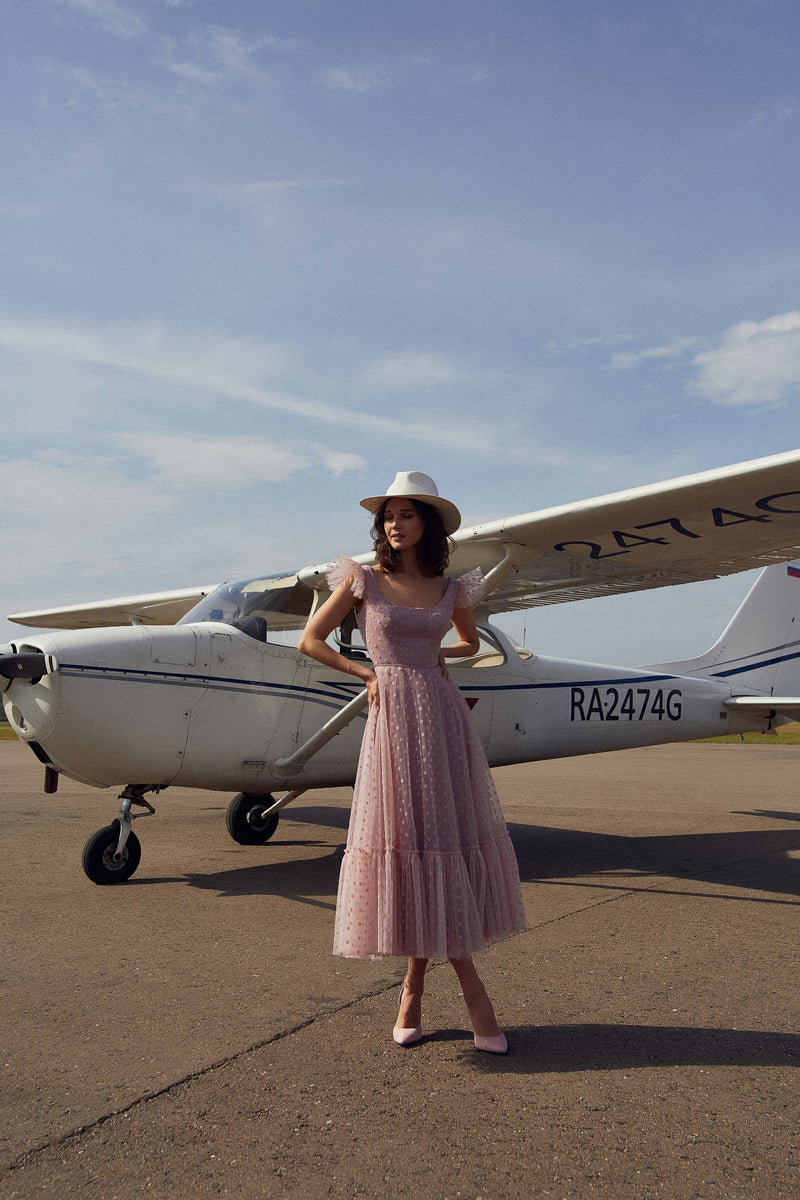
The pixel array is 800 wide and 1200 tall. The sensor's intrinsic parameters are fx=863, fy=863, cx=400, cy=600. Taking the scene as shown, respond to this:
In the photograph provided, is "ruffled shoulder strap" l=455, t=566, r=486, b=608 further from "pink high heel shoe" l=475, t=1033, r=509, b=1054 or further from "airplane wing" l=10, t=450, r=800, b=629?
"airplane wing" l=10, t=450, r=800, b=629

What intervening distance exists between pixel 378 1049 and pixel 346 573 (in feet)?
5.25

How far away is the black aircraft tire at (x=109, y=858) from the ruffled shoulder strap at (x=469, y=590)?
368 cm

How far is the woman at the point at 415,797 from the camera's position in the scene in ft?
9.18

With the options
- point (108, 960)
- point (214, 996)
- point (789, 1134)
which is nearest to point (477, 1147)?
point (789, 1134)

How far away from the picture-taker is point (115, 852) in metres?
5.73

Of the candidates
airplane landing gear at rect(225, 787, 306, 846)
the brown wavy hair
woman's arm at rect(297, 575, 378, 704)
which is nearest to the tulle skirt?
woman's arm at rect(297, 575, 378, 704)

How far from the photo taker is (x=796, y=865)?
21.8 ft

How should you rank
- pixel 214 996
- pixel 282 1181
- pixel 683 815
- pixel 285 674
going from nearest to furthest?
1. pixel 282 1181
2. pixel 214 996
3. pixel 285 674
4. pixel 683 815

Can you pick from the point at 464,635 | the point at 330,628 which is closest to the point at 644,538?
the point at 464,635

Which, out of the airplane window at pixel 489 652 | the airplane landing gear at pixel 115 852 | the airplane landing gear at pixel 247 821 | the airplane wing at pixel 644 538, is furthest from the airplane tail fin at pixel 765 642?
the airplane landing gear at pixel 115 852

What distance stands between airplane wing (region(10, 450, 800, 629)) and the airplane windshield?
0.13ft

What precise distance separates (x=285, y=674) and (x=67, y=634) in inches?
61.0

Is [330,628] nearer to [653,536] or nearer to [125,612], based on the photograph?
[653,536]

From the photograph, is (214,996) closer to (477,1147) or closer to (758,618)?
(477,1147)
